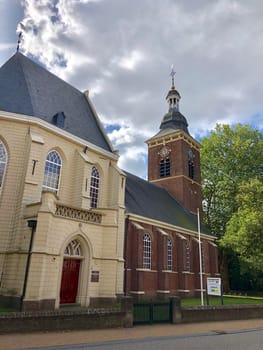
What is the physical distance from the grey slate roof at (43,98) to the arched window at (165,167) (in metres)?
14.2

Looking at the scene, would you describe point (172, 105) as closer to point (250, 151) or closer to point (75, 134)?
point (250, 151)

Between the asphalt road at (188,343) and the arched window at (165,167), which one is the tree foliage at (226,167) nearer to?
the arched window at (165,167)

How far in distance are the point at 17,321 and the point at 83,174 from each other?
10386 millimetres

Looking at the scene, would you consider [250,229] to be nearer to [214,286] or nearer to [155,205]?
[155,205]

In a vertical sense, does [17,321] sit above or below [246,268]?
below

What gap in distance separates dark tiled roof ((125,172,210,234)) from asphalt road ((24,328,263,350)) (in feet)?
40.1

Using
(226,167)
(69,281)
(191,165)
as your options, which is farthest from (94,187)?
(226,167)

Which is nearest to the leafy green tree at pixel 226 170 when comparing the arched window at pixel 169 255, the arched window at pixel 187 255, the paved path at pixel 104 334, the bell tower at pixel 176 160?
the bell tower at pixel 176 160

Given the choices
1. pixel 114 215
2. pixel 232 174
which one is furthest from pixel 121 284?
pixel 232 174

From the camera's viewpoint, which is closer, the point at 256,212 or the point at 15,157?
the point at 15,157

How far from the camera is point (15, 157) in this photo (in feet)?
53.5

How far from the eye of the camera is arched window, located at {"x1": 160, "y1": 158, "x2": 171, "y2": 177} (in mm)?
35344

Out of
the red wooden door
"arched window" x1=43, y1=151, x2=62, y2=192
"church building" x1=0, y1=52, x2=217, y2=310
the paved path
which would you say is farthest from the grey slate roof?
the paved path

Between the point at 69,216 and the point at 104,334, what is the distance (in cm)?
659
